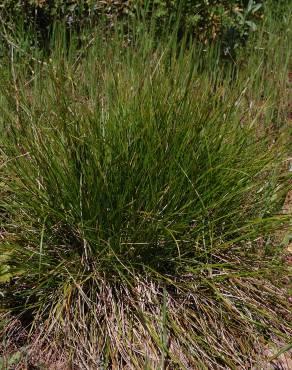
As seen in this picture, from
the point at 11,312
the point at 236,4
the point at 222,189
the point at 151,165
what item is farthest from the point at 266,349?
the point at 236,4

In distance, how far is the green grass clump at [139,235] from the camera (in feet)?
7.36

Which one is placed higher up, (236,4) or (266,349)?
(236,4)

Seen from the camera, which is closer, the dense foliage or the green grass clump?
the green grass clump

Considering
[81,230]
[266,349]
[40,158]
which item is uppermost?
[40,158]

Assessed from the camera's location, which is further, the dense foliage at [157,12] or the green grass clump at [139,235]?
the dense foliage at [157,12]

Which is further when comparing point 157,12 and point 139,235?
point 157,12

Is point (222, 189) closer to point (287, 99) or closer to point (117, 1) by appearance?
point (287, 99)

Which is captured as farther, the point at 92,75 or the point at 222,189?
the point at 92,75

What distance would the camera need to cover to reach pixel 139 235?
7.47ft

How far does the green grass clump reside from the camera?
2244 mm

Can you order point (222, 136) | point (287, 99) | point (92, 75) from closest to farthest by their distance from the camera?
point (222, 136)
point (92, 75)
point (287, 99)

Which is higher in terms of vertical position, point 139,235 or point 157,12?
point 157,12

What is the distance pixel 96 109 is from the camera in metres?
2.42

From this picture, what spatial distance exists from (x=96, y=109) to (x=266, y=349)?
113 centimetres
